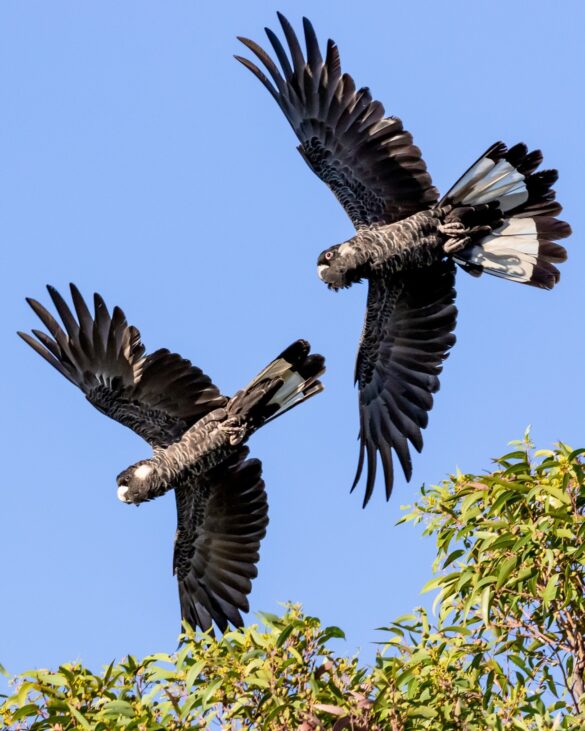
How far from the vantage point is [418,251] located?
487 inches

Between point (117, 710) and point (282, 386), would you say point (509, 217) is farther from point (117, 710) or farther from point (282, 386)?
point (117, 710)

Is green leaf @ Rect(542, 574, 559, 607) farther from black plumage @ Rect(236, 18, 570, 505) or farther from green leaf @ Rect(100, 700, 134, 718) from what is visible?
black plumage @ Rect(236, 18, 570, 505)

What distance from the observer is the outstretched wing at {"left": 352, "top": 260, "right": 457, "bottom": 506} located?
510 inches

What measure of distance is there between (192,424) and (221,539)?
1.30 meters

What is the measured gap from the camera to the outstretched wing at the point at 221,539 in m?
13.1

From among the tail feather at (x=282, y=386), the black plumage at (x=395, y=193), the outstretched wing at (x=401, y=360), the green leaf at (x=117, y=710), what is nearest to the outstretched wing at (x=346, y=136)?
the black plumage at (x=395, y=193)

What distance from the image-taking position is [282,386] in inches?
487

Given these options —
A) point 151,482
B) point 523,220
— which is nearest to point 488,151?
point 523,220

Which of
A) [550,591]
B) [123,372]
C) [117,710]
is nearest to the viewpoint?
[117,710]

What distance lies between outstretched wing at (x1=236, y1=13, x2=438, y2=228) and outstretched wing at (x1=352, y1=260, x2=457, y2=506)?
31.7 inches

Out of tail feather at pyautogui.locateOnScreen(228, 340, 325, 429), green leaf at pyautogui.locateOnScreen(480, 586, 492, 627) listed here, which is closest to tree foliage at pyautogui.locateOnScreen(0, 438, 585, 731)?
green leaf at pyautogui.locateOnScreen(480, 586, 492, 627)

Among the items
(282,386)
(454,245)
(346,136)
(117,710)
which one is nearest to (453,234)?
(454,245)

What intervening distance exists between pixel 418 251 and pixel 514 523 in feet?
16.4

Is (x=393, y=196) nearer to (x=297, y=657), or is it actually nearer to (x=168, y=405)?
(x=168, y=405)
